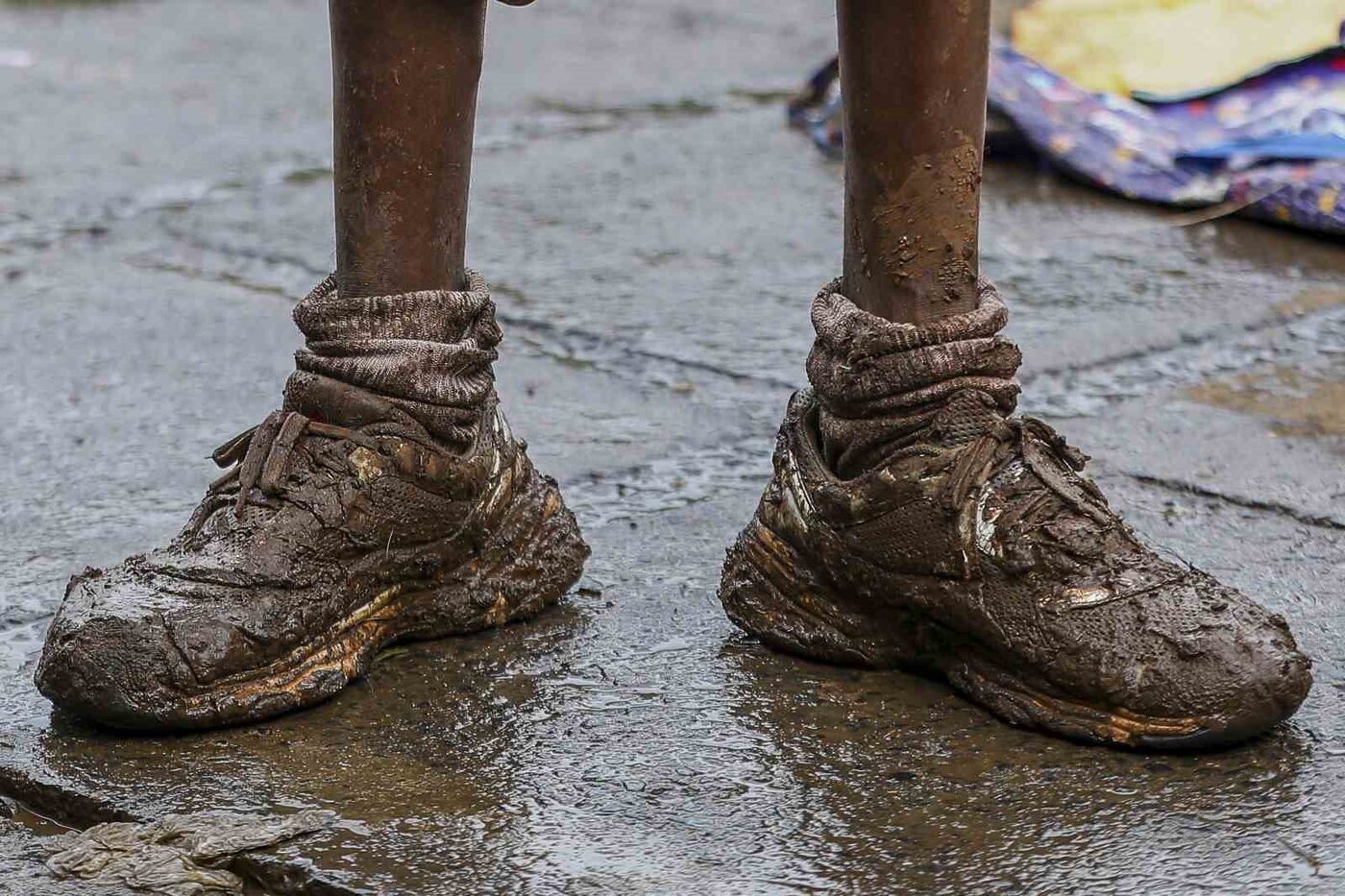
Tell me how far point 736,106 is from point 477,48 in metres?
2.65

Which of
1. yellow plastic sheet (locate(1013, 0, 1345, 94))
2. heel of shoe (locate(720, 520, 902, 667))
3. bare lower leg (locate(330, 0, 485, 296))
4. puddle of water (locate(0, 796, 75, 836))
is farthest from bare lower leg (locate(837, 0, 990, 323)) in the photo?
yellow plastic sheet (locate(1013, 0, 1345, 94))

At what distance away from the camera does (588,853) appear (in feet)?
4.41

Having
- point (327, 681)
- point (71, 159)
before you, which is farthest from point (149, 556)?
point (71, 159)

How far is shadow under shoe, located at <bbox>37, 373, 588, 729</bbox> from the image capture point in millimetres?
1514

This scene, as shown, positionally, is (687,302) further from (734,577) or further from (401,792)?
(401,792)

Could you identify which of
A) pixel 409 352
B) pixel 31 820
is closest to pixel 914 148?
pixel 409 352

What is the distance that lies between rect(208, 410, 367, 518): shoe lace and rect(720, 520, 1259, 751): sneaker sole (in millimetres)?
384

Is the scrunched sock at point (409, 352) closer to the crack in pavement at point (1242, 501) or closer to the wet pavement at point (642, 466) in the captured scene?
the wet pavement at point (642, 466)

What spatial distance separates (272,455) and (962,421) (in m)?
0.62

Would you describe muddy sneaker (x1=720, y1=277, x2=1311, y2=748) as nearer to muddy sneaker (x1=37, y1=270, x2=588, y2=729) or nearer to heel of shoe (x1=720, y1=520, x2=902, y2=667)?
heel of shoe (x1=720, y1=520, x2=902, y2=667)

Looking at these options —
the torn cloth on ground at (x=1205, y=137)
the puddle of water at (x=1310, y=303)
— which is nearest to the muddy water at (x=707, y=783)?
the puddle of water at (x=1310, y=303)

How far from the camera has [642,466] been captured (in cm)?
218

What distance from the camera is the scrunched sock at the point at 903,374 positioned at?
1610mm

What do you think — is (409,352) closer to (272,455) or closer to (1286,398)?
(272,455)
